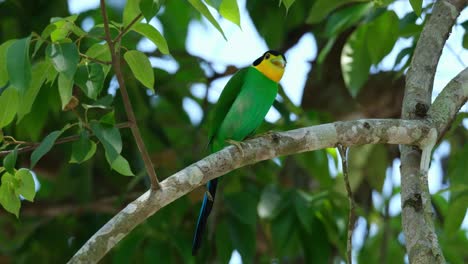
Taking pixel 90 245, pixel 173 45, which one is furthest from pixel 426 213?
pixel 173 45

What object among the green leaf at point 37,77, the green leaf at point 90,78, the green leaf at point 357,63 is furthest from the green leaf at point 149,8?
the green leaf at point 357,63

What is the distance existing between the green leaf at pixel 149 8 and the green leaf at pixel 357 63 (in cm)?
182

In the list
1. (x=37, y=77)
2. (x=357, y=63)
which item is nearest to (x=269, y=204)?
(x=357, y=63)

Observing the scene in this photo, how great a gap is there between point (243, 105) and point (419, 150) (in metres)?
1.11

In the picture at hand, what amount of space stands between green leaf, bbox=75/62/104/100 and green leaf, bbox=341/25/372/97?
176 cm

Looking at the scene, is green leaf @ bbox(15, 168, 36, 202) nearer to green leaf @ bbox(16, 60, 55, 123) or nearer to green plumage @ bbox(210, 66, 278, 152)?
green leaf @ bbox(16, 60, 55, 123)

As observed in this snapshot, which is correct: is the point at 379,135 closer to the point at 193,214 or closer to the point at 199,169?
the point at 199,169

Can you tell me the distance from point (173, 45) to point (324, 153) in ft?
4.45

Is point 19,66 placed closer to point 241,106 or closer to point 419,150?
point 419,150

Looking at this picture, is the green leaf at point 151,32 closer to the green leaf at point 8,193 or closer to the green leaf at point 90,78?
the green leaf at point 90,78

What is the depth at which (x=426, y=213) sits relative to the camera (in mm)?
2582

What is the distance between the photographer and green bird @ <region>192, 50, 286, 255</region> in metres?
3.74

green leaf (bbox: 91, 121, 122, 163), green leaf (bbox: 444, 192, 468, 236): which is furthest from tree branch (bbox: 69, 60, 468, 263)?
green leaf (bbox: 444, 192, 468, 236)

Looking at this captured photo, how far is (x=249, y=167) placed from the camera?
189 inches
